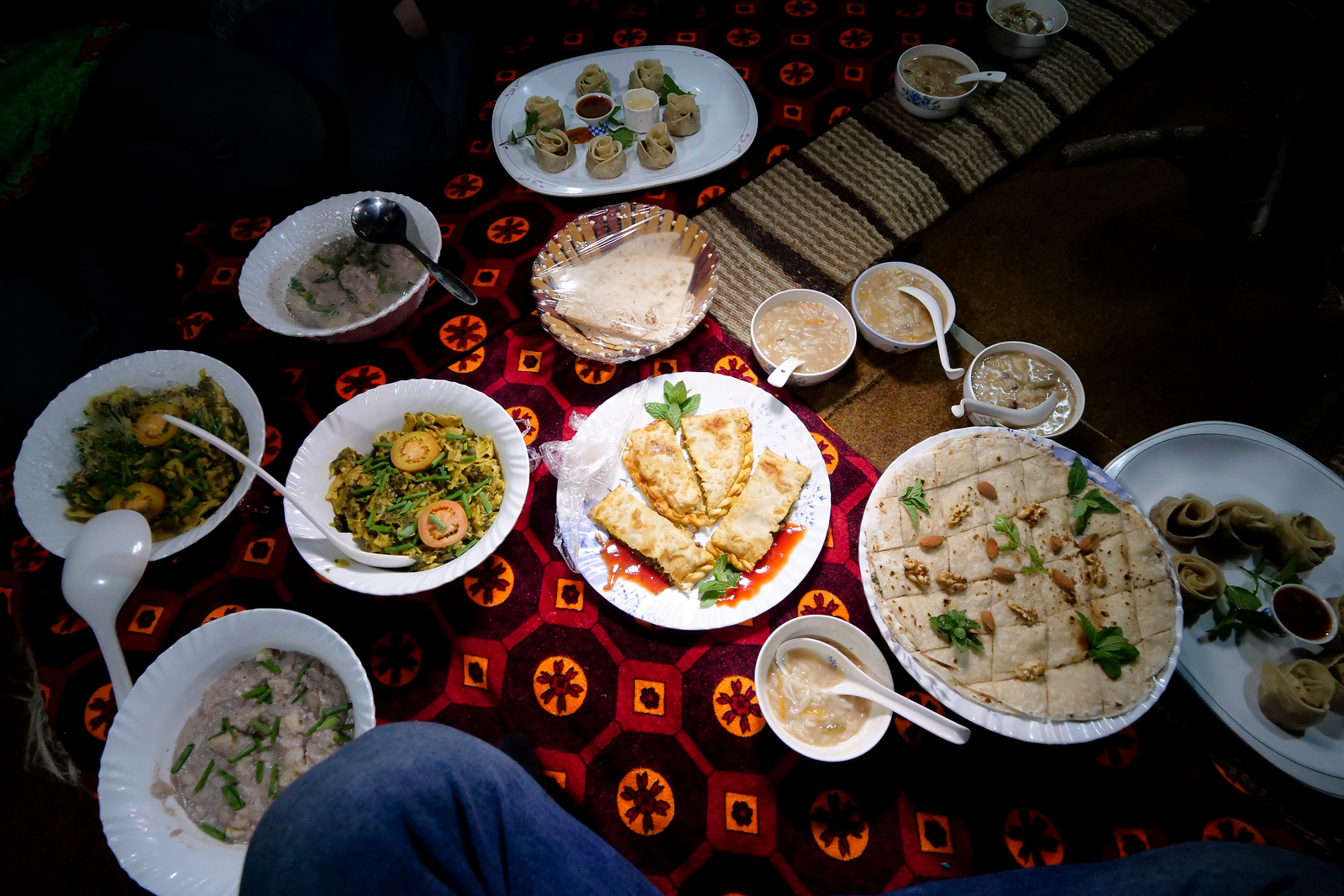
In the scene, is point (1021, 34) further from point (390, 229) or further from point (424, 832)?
point (424, 832)

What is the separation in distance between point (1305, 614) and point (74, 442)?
4.13 meters

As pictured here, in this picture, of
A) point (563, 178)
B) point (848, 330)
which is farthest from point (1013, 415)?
point (563, 178)

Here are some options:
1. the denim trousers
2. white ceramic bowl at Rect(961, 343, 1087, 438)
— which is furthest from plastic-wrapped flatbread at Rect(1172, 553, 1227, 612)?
the denim trousers

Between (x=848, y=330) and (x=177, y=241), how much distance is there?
3.20 metres

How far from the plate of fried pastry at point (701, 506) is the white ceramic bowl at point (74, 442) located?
1195 mm

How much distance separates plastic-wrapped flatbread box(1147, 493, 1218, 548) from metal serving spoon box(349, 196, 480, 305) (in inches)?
106

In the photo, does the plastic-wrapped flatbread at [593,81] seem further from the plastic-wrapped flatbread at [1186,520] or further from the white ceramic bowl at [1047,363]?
the plastic-wrapped flatbread at [1186,520]

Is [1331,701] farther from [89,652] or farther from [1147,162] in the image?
[89,652]

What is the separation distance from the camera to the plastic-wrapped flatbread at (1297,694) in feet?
5.77

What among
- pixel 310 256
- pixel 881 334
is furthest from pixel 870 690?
pixel 310 256

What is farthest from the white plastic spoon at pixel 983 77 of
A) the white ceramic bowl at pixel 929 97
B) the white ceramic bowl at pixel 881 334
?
the white ceramic bowl at pixel 881 334

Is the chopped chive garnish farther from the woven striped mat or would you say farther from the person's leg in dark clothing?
the woven striped mat

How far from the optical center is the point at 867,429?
246cm

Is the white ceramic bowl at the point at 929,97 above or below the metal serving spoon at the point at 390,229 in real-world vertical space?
above
